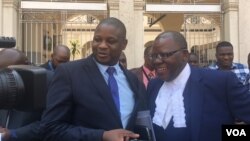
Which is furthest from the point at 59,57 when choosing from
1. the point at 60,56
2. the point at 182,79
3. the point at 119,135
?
the point at 119,135

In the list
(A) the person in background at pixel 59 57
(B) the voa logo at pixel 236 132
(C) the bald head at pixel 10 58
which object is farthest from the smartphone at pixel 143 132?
(A) the person in background at pixel 59 57

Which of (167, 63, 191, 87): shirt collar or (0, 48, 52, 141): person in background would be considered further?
(0, 48, 52, 141): person in background

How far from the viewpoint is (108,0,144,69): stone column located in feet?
44.5

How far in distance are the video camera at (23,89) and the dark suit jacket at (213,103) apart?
1.23m

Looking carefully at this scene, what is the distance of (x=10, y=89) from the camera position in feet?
6.98

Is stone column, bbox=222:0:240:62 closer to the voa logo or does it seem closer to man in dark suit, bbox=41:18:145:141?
the voa logo

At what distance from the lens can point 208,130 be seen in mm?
3145

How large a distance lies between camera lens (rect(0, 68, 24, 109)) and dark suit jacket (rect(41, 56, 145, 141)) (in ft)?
2.04

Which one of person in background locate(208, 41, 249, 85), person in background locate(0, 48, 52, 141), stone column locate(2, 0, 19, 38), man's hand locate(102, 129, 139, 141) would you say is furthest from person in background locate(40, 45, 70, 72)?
stone column locate(2, 0, 19, 38)

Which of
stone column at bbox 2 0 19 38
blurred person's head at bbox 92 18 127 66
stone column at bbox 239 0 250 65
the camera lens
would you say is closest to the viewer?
the camera lens

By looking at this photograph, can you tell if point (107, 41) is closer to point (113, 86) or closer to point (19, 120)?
point (113, 86)

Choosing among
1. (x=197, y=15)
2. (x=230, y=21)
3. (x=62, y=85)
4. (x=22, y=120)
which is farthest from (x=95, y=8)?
(x=62, y=85)

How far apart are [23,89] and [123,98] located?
900mm

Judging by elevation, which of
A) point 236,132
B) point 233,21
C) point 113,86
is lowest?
point 236,132
